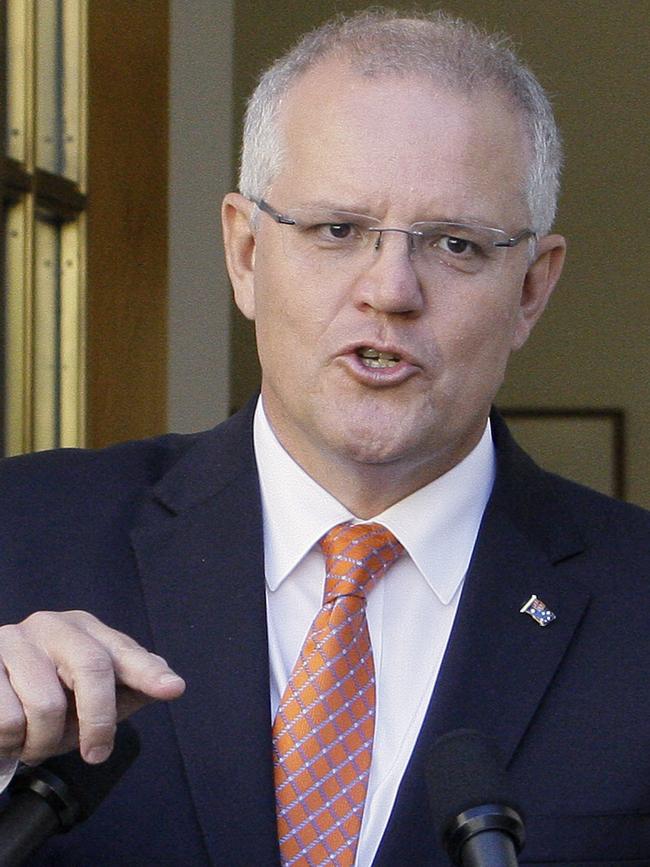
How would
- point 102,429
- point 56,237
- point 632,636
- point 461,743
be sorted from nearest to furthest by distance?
point 461,743
point 632,636
point 56,237
point 102,429

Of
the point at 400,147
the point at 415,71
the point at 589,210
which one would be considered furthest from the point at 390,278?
the point at 589,210

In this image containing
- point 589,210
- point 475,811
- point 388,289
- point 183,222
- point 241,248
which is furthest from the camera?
point 589,210

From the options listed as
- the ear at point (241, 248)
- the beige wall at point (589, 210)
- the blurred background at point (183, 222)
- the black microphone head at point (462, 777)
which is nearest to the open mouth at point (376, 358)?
the ear at point (241, 248)

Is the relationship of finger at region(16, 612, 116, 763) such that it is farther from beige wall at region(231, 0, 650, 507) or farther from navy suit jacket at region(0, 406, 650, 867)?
beige wall at region(231, 0, 650, 507)

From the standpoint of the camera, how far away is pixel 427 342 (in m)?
1.74

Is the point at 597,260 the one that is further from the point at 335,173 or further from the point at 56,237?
the point at 335,173

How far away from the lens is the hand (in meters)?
1.07

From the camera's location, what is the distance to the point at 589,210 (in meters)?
6.19

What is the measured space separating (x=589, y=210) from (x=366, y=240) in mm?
4598

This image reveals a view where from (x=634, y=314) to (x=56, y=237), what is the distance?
3.31m

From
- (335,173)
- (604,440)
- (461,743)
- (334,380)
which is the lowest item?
(604,440)

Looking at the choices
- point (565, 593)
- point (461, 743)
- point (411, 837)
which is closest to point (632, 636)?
point (565, 593)

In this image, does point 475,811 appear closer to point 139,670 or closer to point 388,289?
point 139,670

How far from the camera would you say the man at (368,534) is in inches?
66.7
